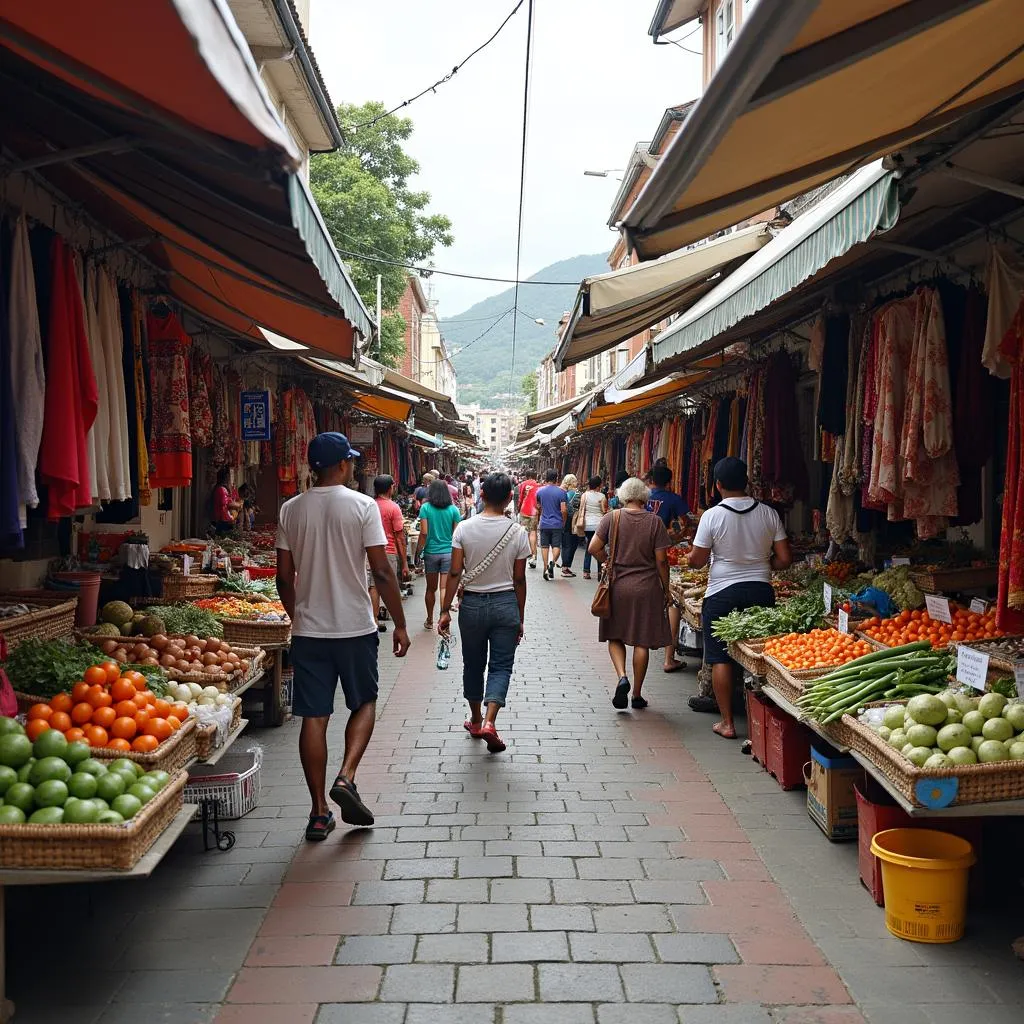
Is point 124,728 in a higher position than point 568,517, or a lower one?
lower

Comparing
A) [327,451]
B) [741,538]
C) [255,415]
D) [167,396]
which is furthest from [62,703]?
[255,415]

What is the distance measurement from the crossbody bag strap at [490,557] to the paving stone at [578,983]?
3.37m

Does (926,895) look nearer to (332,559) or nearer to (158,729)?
(332,559)

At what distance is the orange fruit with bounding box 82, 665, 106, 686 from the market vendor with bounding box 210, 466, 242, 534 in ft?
20.7

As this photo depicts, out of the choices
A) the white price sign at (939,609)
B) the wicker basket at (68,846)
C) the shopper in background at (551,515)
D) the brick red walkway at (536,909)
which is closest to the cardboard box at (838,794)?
the brick red walkway at (536,909)

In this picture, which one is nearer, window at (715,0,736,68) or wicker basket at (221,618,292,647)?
wicker basket at (221,618,292,647)

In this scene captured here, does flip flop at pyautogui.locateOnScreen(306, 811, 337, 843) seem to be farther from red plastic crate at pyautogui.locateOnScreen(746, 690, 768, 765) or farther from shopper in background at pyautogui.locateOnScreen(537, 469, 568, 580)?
shopper in background at pyautogui.locateOnScreen(537, 469, 568, 580)

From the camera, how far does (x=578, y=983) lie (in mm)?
3643

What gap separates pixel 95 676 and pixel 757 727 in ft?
13.7

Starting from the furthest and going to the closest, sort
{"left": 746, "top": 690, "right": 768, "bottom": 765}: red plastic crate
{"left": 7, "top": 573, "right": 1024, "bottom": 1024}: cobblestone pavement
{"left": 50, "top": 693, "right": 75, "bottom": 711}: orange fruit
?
{"left": 746, "top": 690, "right": 768, "bottom": 765}: red plastic crate → {"left": 50, "top": 693, "right": 75, "bottom": 711}: orange fruit → {"left": 7, "top": 573, "right": 1024, "bottom": 1024}: cobblestone pavement

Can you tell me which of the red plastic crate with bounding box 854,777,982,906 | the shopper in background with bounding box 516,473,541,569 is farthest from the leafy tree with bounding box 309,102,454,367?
the red plastic crate with bounding box 854,777,982,906

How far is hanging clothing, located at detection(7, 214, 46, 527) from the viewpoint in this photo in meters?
4.49

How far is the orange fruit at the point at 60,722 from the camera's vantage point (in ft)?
14.4

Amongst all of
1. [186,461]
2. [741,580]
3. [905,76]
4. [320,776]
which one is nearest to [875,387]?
[741,580]
